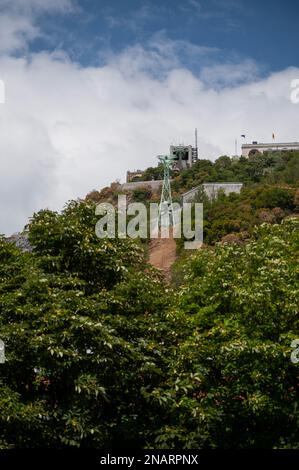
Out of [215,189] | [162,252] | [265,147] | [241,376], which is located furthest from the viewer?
[265,147]

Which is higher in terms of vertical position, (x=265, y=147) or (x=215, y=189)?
(x=265, y=147)

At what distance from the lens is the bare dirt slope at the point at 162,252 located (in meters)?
56.3

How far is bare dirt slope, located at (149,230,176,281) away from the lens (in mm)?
56312

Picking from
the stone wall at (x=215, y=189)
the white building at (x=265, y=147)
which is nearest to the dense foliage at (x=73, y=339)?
the stone wall at (x=215, y=189)

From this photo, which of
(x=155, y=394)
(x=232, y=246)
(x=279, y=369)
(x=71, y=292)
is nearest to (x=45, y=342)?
(x=71, y=292)

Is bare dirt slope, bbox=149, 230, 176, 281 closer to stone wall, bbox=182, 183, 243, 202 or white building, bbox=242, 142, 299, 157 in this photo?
stone wall, bbox=182, 183, 243, 202

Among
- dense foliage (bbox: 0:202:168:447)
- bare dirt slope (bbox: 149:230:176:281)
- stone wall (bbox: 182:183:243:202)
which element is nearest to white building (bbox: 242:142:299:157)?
stone wall (bbox: 182:183:243:202)

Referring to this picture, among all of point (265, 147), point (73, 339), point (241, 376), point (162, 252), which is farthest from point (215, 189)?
point (73, 339)

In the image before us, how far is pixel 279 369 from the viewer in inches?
512

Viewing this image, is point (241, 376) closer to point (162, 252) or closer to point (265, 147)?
point (162, 252)

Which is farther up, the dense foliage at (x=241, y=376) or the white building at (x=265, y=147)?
the white building at (x=265, y=147)

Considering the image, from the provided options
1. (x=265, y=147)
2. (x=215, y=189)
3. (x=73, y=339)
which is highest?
(x=265, y=147)

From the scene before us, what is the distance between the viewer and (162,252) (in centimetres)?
6091

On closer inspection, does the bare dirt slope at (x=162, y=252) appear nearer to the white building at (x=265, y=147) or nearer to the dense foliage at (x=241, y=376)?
the dense foliage at (x=241, y=376)
